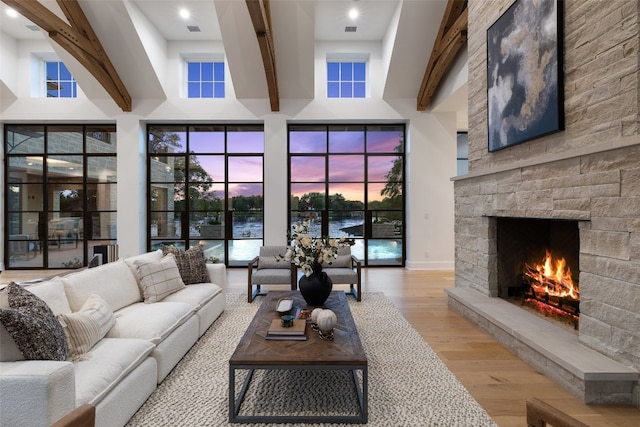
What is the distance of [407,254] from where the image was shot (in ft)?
23.8

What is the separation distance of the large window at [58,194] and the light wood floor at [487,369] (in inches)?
186

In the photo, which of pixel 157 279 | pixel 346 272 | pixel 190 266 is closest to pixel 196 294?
pixel 157 279

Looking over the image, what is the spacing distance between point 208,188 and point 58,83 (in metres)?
4.29

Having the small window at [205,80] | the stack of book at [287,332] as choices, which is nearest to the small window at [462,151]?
the small window at [205,80]

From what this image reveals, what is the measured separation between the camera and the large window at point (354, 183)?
291 inches

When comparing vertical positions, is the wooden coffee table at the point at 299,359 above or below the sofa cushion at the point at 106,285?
below

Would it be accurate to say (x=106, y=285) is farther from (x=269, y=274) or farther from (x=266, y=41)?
(x=266, y=41)

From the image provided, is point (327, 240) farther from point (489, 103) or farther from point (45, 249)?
point (45, 249)

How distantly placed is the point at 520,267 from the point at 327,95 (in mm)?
5423

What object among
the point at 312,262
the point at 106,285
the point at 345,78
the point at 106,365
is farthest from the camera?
the point at 345,78

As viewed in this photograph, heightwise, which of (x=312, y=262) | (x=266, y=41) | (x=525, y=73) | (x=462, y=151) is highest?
(x=266, y=41)

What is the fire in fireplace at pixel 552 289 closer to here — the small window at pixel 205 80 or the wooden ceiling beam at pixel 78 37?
the small window at pixel 205 80

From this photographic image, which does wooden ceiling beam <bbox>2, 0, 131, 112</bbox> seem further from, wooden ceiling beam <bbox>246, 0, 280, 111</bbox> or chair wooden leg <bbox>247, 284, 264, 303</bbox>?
chair wooden leg <bbox>247, 284, 264, 303</bbox>

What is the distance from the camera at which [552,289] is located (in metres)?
3.50
